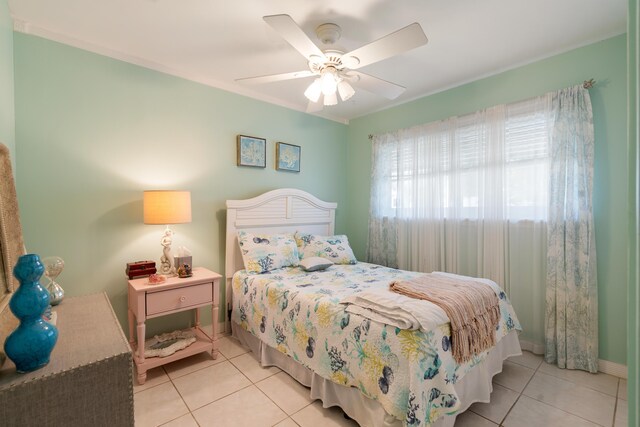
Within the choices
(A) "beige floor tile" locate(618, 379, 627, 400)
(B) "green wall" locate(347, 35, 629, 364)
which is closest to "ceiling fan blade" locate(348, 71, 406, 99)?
(B) "green wall" locate(347, 35, 629, 364)

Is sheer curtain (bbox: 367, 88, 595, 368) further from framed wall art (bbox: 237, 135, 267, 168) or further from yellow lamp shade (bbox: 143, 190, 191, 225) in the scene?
yellow lamp shade (bbox: 143, 190, 191, 225)

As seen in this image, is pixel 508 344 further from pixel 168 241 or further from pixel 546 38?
pixel 168 241

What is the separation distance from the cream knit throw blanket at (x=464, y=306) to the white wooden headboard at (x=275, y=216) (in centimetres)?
168

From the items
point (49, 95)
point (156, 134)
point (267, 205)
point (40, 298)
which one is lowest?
point (40, 298)

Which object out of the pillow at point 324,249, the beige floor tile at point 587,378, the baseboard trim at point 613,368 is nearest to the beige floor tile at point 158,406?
the pillow at point 324,249

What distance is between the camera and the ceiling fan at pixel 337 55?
1.57 m

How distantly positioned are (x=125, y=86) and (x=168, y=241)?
1.37 meters

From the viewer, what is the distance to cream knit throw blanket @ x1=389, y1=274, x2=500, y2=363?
5.37 ft

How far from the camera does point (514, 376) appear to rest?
7.34 feet

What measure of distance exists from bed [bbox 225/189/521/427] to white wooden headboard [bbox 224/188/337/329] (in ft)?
0.05

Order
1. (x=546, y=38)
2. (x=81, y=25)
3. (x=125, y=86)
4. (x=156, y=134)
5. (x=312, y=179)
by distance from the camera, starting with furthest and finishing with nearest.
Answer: (x=312, y=179) < (x=156, y=134) < (x=125, y=86) < (x=546, y=38) < (x=81, y=25)

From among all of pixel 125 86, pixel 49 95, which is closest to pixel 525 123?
pixel 125 86

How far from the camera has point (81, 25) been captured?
6.84 ft

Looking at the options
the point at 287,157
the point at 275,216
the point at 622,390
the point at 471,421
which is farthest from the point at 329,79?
the point at 622,390
